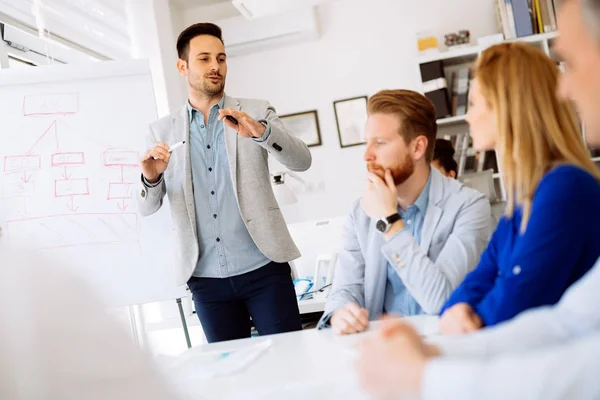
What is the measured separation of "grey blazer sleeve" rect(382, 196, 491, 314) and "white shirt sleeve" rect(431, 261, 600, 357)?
61 centimetres

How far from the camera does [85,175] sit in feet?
10.2

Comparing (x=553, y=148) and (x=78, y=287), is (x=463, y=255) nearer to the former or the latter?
(x=553, y=148)

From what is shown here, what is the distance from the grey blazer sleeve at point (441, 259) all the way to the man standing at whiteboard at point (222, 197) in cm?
76

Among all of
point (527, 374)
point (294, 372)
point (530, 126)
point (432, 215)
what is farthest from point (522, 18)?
point (527, 374)

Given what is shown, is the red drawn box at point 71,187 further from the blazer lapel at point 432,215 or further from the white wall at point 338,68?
the white wall at point 338,68

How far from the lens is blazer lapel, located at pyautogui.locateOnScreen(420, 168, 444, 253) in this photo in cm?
192

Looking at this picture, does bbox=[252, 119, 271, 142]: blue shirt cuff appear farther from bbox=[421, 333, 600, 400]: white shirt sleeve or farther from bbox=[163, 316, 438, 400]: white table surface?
→ bbox=[421, 333, 600, 400]: white shirt sleeve

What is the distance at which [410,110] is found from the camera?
6.88ft

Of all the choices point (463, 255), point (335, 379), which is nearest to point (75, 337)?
point (335, 379)

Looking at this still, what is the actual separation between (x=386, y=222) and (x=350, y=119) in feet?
12.9

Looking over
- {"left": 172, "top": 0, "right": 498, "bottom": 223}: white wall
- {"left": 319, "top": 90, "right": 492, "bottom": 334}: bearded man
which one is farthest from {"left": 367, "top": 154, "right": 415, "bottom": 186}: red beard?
{"left": 172, "top": 0, "right": 498, "bottom": 223}: white wall

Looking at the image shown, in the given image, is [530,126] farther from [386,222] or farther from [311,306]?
[311,306]

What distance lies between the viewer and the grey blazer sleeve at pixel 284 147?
8.11ft

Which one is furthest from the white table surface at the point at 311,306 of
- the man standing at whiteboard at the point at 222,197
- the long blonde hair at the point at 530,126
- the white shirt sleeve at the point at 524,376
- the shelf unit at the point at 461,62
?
the shelf unit at the point at 461,62
